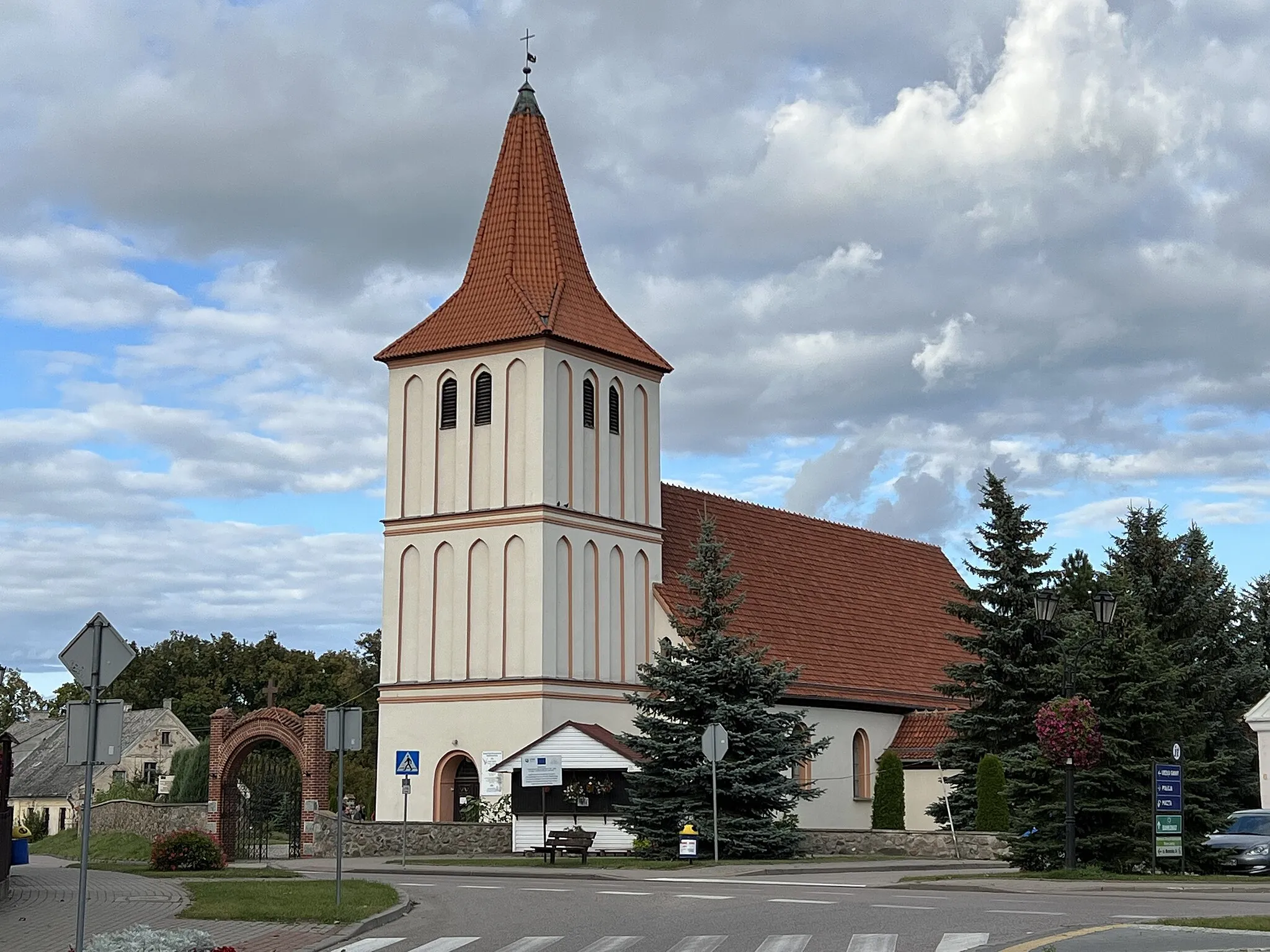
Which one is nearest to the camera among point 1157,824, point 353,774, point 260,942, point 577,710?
point 260,942

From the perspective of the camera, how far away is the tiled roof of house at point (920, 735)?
48969 mm

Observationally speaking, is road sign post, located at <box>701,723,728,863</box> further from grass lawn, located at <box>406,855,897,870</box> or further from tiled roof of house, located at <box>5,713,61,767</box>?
tiled roof of house, located at <box>5,713,61,767</box>

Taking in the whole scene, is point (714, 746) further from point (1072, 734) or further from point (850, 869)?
point (1072, 734)

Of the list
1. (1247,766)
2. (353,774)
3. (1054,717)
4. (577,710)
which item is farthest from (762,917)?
(353,774)

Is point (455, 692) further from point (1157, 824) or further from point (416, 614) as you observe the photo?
→ point (1157, 824)

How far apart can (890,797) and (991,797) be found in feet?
13.6

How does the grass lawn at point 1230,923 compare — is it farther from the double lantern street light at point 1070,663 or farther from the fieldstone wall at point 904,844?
the fieldstone wall at point 904,844

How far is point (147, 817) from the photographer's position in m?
49.0

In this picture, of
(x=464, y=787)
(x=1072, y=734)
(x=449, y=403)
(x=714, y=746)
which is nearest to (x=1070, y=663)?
(x=1072, y=734)

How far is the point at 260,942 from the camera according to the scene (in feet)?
56.2

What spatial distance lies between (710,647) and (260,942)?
19.2 metres

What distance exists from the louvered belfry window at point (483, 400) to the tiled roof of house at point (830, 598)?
688cm

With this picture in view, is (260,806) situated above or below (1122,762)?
below

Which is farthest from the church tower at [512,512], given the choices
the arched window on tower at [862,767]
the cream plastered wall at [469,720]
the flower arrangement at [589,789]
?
the arched window on tower at [862,767]
